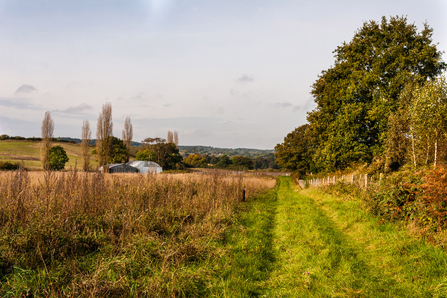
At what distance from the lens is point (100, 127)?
4981 cm

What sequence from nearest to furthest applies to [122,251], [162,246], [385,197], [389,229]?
[122,251]
[162,246]
[389,229]
[385,197]

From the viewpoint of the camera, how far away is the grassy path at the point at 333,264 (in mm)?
3887

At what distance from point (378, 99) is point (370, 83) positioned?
61.4 inches

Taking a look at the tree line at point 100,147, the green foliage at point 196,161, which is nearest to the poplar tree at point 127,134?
the tree line at point 100,147

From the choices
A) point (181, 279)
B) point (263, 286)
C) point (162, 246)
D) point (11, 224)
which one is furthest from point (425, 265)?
point (11, 224)

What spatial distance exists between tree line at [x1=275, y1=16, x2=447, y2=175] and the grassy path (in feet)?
37.5

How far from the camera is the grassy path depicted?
389 cm

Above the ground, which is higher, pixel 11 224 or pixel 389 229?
pixel 11 224

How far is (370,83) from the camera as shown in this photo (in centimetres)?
1916

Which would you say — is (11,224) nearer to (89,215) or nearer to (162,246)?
(89,215)

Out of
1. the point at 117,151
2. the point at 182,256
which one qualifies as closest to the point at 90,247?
the point at 182,256

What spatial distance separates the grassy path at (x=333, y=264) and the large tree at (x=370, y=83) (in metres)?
13.5

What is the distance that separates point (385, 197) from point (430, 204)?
1717mm

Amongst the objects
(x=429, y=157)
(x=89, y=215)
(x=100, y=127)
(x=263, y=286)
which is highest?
(x=100, y=127)
